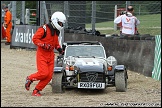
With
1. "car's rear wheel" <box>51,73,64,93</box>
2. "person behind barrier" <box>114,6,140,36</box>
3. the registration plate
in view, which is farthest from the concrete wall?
"car's rear wheel" <box>51,73,64,93</box>

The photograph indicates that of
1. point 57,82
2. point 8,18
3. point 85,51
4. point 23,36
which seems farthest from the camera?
point 8,18

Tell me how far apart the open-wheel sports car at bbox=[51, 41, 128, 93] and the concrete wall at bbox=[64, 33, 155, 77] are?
2.09 metres

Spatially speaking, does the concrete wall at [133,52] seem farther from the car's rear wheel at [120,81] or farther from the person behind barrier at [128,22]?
the car's rear wheel at [120,81]

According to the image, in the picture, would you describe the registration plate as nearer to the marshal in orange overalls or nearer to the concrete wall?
the marshal in orange overalls

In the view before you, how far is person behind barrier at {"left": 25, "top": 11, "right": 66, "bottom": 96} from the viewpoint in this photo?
11.6 metres

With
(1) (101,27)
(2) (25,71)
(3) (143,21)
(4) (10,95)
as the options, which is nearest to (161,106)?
(4) (10,95)

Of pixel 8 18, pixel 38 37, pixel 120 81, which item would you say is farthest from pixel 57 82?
pixel 8 18

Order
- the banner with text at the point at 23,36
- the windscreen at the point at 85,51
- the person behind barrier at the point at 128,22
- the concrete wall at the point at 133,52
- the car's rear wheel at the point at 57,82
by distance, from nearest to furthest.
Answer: the car's rear wheel at the point at 57,82 → the windscreen at the point at 85,51 → the concrete wall at the point at 133,52 → the person behind barrier at the point at 128,22 → the banner with text at the point at 23,36

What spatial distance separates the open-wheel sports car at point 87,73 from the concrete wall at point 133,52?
2088 millimetres

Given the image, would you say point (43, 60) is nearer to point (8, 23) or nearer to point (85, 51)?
point (85, 51)

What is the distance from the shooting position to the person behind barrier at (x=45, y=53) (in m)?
11.6

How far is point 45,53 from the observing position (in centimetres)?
1173

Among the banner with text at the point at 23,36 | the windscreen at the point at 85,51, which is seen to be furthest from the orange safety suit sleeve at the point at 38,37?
the banner with text at the point at 23,36

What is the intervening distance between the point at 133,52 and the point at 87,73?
4.51m
